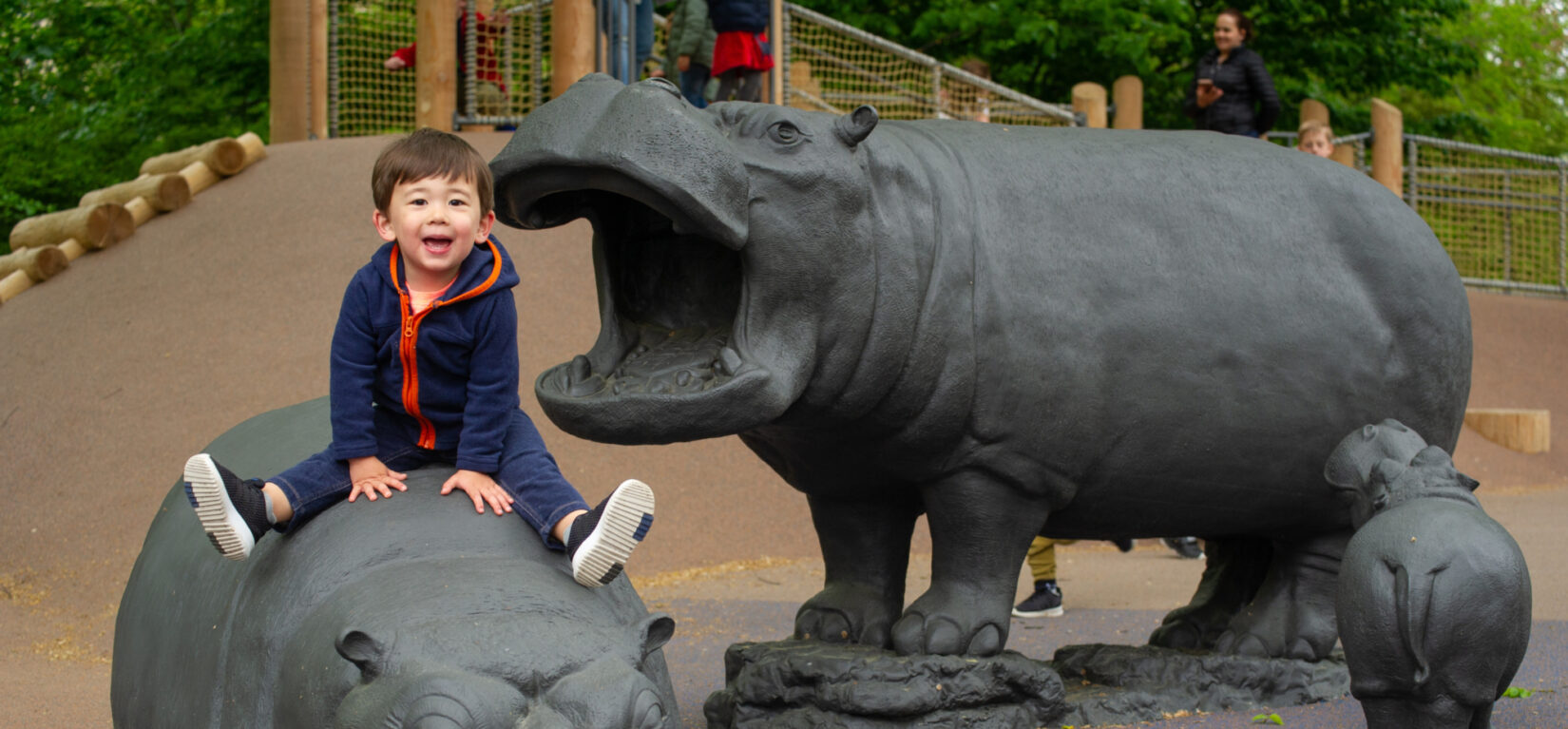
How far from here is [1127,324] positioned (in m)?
3.82

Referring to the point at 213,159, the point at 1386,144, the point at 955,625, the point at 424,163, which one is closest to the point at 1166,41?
the point at 1386,144

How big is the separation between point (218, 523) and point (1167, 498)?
243 centimetres

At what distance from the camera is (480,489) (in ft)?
9.43

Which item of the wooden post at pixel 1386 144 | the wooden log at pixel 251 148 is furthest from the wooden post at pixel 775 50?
the wooden post at pixel 1386 144

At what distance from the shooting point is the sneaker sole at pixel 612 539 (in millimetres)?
2615

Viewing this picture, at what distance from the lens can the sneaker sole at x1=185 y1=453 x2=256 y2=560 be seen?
2660 mm

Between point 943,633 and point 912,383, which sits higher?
point 912,383

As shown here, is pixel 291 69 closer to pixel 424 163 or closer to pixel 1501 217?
pixel 424 163

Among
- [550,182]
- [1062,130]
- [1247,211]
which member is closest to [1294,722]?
[1247,211]

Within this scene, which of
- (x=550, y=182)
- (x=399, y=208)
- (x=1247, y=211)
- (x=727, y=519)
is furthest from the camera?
(x=727, y=519)

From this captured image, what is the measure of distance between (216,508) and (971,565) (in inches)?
74.8

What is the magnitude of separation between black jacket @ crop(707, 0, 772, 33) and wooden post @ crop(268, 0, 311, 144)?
3.11 m

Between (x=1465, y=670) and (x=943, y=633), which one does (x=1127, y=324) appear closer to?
(x=943, y=633)

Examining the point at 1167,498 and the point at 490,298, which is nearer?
the point at 490,298
